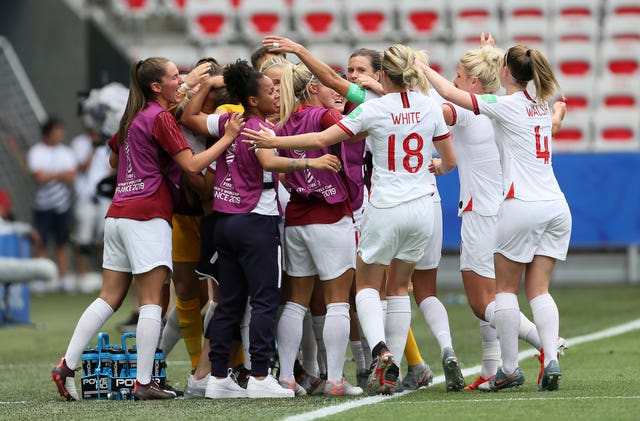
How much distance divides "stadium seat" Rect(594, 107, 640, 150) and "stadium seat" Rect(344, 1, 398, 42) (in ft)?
10.6

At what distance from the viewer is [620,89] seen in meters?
18.3

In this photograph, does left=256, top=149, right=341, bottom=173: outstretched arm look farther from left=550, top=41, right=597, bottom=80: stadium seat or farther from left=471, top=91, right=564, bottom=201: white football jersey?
left=550, top=41, right=597, bottom=80: stadium seat

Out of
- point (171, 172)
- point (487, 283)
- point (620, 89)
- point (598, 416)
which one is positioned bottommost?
point (598, 416)

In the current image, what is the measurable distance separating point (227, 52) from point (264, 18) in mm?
901

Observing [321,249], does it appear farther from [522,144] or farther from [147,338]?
[522,144]

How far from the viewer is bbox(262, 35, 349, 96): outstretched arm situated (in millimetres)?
7086

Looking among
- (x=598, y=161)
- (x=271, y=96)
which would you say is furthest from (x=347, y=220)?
(x=598, y=161)

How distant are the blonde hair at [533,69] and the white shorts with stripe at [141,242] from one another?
2098 mm

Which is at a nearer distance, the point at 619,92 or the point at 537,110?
the point at 537,110

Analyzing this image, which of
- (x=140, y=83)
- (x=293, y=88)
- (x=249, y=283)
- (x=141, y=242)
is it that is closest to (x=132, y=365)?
(x=141, y=242)

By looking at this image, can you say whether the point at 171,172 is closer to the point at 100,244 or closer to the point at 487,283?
the point at 487,283

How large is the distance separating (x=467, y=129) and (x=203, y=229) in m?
1.63

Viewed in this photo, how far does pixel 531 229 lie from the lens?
7125mm

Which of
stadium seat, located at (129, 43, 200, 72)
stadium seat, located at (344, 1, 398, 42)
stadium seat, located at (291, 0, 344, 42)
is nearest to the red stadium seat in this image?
stadium seat, located at (344, 1, 398, 42)
